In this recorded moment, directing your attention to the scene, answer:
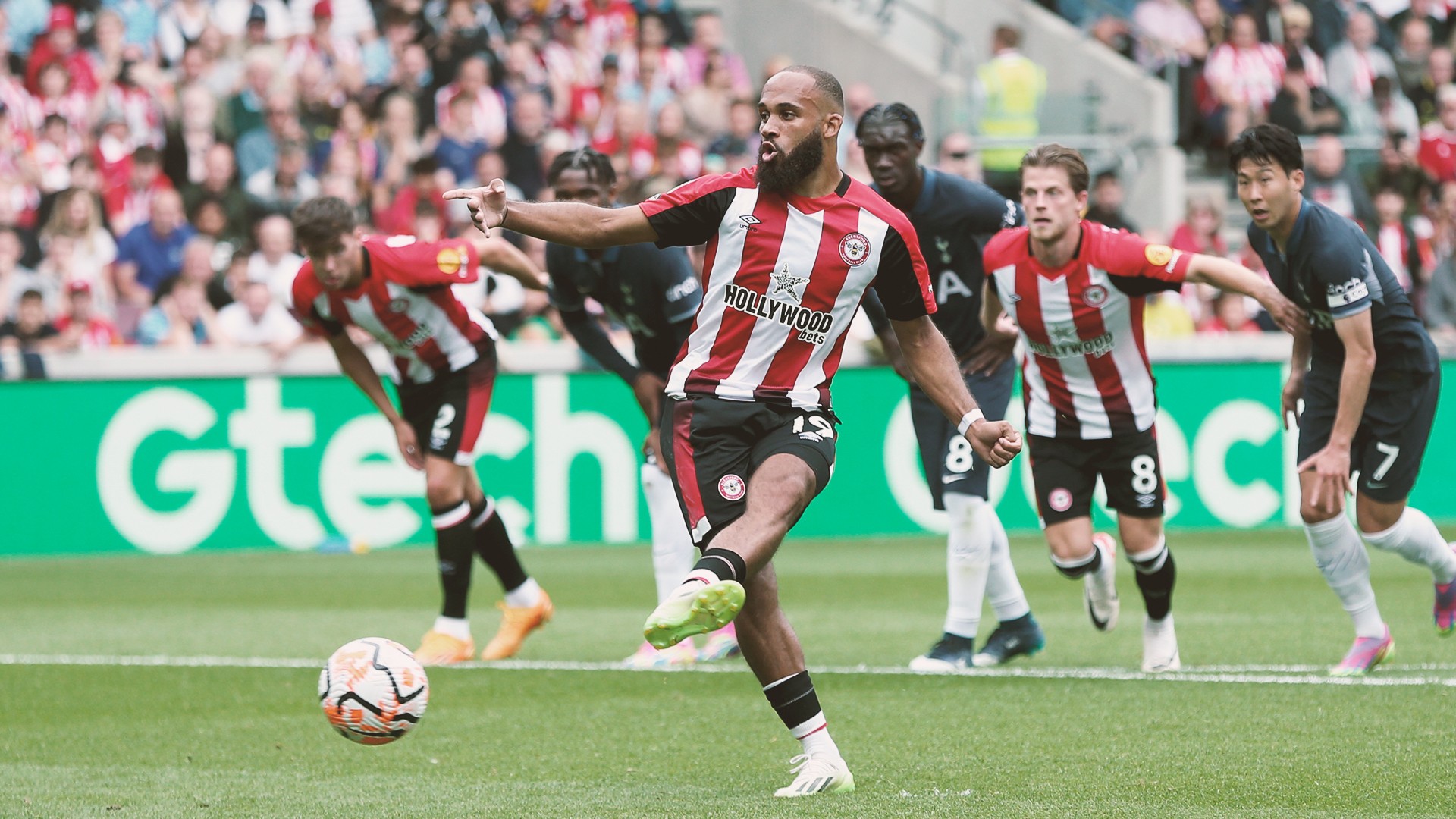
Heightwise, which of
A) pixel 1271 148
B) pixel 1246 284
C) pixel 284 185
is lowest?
pixel 284 185

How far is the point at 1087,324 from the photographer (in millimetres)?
8453

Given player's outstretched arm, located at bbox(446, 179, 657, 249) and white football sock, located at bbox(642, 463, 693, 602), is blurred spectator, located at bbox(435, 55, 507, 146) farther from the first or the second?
player's outstretched arm, located at bbox(446, 179, 657, 249)

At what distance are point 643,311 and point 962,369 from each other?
1.51 m

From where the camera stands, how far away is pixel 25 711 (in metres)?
7.96

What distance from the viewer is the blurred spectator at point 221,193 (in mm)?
17516

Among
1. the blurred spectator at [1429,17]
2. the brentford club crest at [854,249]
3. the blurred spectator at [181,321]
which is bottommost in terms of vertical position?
the blurred spectator at [181,321]

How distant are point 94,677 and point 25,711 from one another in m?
0.96

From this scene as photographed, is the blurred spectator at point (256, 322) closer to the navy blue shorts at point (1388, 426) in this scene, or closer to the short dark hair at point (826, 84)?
the navy blue shorts at point (1388, 426)

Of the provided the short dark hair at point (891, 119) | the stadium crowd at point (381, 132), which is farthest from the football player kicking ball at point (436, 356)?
the stadium crowd at point (381, 132)

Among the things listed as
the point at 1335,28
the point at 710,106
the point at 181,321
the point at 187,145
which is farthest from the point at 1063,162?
the point at 1335,28

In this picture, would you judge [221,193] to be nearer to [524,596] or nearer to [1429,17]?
[524,596]

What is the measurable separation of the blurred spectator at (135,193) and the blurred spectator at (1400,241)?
1138 centimetres

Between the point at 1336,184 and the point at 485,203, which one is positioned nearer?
the point at 485,203

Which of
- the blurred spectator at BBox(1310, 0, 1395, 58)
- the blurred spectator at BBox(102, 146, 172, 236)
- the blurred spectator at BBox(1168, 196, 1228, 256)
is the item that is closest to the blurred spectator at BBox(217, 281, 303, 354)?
the blurred spectator at BBox(102, 146, 172, 236)
